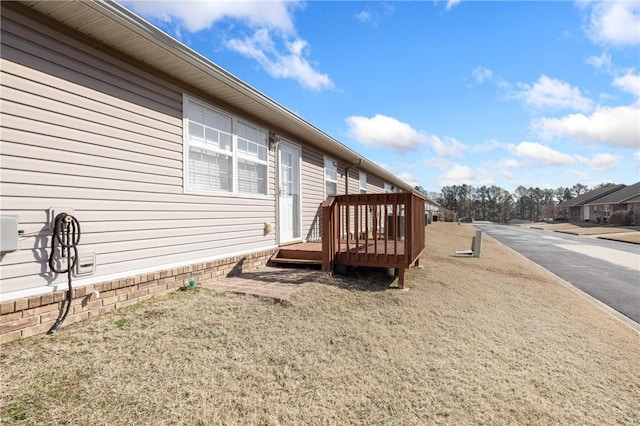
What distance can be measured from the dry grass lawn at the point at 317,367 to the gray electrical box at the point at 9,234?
817 millimetres

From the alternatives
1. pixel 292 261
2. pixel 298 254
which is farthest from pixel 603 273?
pixel 292 261

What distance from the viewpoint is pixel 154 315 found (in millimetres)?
3367

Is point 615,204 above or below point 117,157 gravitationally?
above

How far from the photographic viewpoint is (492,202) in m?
79.9

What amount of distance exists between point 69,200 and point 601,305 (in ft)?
28.2

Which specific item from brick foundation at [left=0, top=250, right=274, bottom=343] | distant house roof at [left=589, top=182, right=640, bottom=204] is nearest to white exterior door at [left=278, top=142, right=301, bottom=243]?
brick foundation at [left=0, top=250, right=274, bottom=343]

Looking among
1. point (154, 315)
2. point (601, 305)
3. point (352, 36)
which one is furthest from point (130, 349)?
point (352, 36)

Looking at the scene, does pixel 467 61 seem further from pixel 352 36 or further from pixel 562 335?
pixel 562 335

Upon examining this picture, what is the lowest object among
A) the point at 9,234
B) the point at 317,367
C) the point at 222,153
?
the point at 317,367

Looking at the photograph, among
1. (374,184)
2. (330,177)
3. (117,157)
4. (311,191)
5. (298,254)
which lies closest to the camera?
(117,157)

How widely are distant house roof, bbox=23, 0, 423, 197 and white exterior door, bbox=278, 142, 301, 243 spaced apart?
841 millimetres

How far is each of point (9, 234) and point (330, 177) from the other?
299 inches

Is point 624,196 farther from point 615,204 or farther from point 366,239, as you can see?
point 366,239

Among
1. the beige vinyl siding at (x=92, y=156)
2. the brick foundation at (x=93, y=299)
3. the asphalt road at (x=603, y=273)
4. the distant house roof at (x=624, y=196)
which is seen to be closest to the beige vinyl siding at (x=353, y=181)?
the asphalt road at (x=603, y=273)
